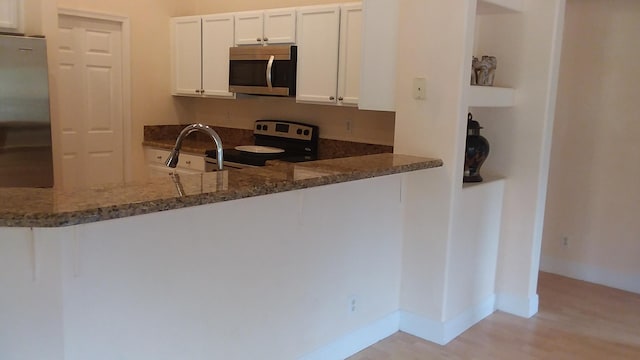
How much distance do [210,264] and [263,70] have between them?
2.73 meters

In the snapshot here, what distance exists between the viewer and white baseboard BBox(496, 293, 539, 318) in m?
3.62

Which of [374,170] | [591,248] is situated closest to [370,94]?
[374,170]

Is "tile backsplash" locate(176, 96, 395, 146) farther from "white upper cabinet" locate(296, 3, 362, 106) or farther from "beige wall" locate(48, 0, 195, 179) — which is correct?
"white upper cabinet" locate(296, 3, 362, 106)

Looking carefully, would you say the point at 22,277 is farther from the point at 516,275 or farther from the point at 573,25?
the point at 573,25

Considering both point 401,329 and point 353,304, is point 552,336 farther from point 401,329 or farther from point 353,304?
point 353,304

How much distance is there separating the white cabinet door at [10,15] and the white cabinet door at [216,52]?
Result: 1591mm

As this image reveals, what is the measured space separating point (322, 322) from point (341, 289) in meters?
0.21

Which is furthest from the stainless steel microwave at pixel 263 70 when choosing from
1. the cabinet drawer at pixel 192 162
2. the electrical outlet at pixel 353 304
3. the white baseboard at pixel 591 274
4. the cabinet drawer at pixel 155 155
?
the white baseboard at pixel 591 274

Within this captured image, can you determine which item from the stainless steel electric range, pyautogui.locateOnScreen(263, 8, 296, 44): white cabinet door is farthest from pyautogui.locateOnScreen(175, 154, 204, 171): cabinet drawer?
pyautogui.locateOnScreen(263, 8, 296, 44): white cabinet door

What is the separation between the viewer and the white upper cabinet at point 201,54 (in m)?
5.03

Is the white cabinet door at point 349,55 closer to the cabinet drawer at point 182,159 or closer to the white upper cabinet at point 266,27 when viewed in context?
the white upper cabinet at point 266,27

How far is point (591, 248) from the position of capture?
429 cm

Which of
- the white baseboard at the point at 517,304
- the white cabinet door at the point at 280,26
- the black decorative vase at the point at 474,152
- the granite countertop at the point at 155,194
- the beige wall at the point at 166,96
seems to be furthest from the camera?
the beige wall at the point at 166,96

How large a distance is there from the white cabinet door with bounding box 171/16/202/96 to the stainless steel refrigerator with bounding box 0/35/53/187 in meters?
1.60
